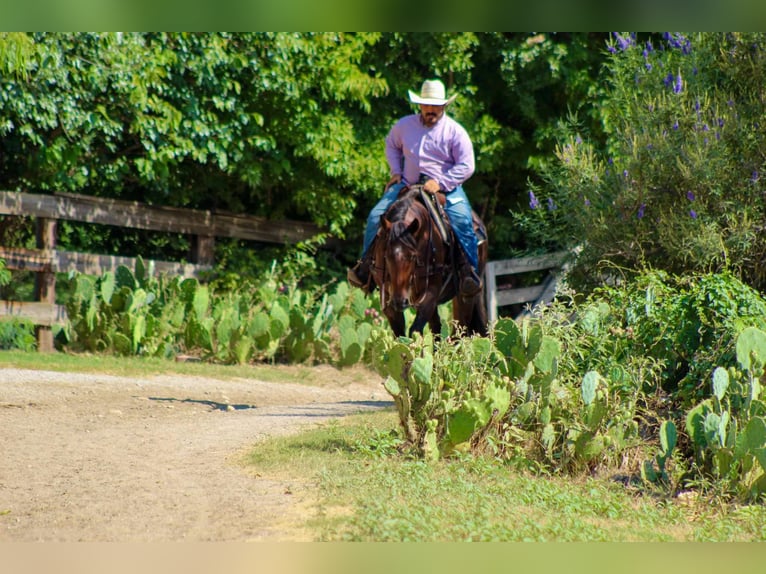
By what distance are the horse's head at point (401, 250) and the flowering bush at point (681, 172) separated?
7.03ft

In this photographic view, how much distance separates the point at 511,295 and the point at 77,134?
7513 mm

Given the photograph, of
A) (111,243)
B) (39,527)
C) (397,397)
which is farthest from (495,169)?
(39,527)

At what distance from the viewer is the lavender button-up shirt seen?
9.96 meters

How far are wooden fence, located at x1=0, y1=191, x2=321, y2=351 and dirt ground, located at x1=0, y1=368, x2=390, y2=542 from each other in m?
3.37

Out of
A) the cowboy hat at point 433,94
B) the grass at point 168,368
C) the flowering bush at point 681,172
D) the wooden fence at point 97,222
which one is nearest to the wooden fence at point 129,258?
the wooden fence at point 97,222

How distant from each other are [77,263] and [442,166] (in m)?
6.89

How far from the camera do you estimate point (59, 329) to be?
13.5 metres

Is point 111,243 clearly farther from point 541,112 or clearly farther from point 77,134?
point 541,112

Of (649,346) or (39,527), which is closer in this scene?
(39,527)

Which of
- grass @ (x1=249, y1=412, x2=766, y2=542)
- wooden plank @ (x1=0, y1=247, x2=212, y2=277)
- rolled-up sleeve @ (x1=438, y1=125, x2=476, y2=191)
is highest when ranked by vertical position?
rolled-up sleeve @ (x1=438, y1=125, x2=476, y2=191)

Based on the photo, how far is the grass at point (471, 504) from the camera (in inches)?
212

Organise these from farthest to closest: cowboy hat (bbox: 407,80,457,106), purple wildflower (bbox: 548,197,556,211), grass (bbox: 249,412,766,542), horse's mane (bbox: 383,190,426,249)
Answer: purple wildflower (bbox: 548,197,556,211) < cowboy hat (bbox: 407,80,457,106) < horse's mane (bbox: 383,190,426,249) < grass (bbox: 249,412,766,542)

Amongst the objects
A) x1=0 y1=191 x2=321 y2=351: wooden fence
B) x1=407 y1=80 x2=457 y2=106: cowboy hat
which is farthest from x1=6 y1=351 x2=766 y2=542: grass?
x1=0 y1=191 x2=321 y2=351: wooden fence

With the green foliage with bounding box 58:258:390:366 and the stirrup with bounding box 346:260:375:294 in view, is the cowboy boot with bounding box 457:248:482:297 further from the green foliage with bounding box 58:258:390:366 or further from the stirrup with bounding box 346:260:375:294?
the green foliage with bounding box 58:258:390:366
